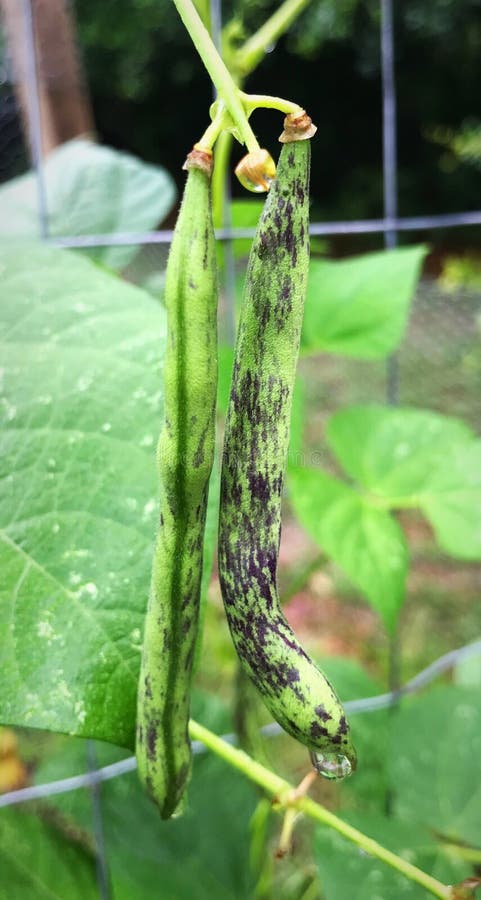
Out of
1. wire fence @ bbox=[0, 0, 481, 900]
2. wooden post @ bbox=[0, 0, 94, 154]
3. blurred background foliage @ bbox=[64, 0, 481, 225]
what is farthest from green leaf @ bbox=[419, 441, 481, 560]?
blurred background foliage @ bbox=[64, 0, 481, 225]

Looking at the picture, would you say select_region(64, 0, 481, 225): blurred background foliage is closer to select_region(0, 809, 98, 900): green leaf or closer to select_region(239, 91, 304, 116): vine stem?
select_region(0, 809, 98, 900): green leaf

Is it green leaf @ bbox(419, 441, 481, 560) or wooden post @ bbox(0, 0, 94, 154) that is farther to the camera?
wooden post @ bbox(0, 0, 94, 154)

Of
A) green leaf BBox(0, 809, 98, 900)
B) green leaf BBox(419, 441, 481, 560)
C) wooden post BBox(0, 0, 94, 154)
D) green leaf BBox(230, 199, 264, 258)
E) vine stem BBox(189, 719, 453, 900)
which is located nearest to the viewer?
vine stem BBox(189, 719, 453, 900)

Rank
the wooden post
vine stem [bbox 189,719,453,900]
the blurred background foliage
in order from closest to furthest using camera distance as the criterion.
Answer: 1. vine stem [bbox 189,719,453,900]
2. the wooden post
3. the blurred background foliage

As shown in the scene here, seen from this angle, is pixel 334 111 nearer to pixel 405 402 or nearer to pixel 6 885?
pixel 405 402

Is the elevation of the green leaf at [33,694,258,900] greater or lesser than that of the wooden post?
lesser

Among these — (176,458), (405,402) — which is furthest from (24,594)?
(405,402)
